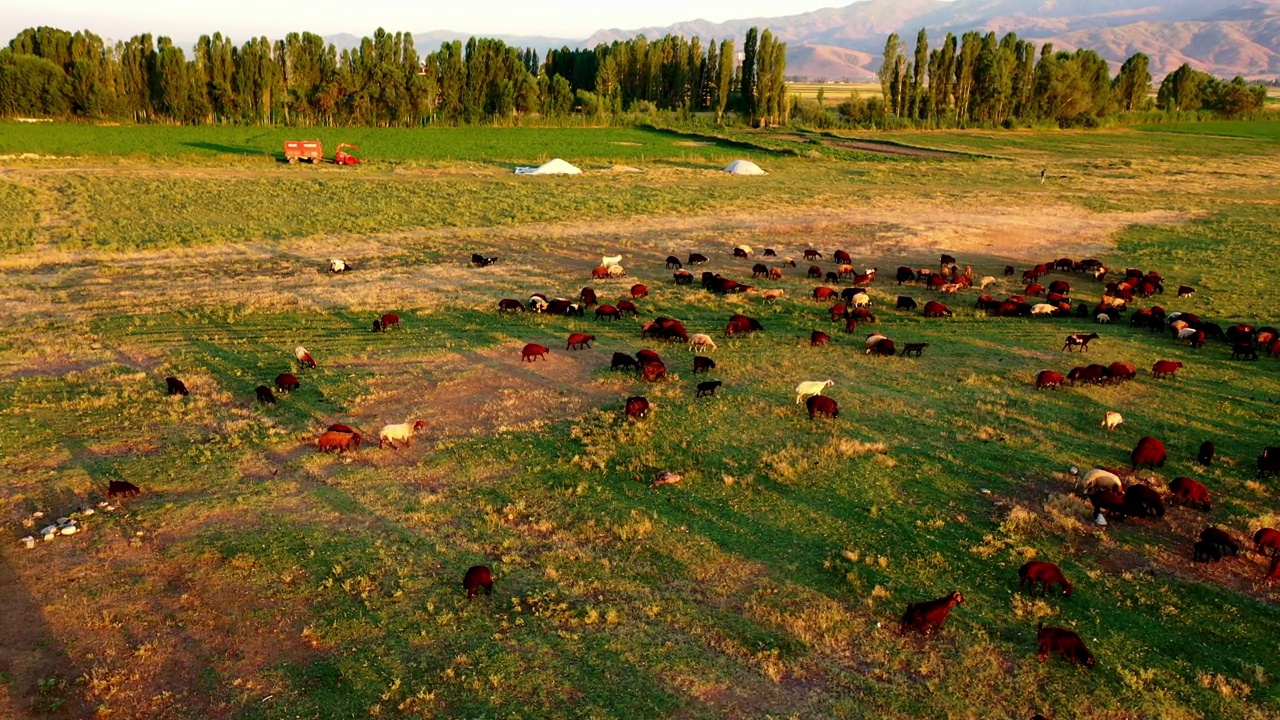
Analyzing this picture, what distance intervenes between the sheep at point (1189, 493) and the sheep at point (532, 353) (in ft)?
40.0

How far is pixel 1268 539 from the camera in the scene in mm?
10773

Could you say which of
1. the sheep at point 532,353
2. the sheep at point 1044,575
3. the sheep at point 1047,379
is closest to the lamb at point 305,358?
the sheep at point 532,353

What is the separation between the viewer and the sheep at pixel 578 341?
19656 mm

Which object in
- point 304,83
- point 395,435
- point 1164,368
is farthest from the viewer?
point 304,83

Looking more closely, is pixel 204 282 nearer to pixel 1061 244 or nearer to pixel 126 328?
pixel 126 328

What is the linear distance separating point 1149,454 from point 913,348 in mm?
6520

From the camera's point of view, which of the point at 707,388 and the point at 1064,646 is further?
the point at 707,388

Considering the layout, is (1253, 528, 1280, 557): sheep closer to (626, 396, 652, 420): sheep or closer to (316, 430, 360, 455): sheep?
(626, 396, 652, 420): sheep

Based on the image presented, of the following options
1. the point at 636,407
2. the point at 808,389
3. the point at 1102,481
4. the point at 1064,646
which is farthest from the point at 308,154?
the point at 1064,646

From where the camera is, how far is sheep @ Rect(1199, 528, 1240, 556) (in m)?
10.7

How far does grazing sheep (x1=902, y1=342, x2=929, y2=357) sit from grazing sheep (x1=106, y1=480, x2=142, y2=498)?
15493mm

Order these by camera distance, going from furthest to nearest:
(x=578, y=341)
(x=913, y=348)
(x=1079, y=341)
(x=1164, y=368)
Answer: (x=1079, y=341) < (x=578, y=341) < (x=913, y=348) < (x=1164, y=368)

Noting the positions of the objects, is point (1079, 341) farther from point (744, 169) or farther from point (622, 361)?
point (744, 169)

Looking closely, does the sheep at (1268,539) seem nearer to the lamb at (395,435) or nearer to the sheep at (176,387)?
the lamb at (395,435)
